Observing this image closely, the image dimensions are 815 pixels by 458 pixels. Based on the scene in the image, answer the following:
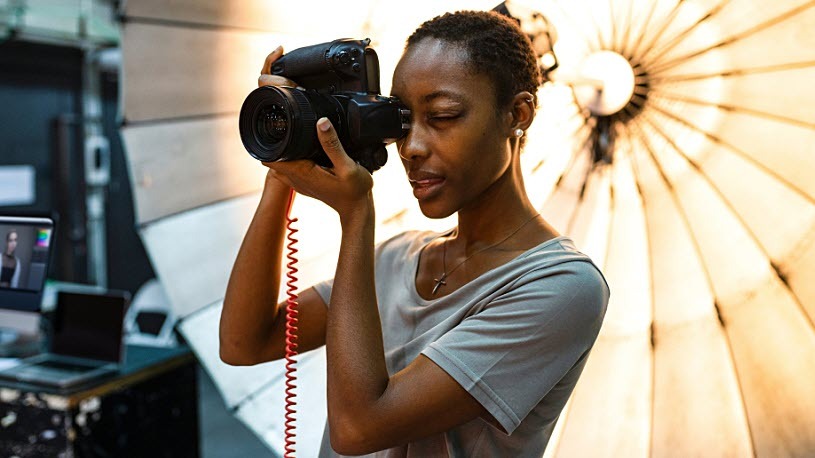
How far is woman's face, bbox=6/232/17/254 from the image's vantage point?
5.27ft

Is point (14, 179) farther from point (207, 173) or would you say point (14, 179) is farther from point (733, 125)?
point (733, 125)

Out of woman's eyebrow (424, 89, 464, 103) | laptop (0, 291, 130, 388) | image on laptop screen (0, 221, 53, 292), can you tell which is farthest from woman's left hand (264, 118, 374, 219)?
laptop (0, 291, 130, 388)

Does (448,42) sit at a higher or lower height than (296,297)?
higher

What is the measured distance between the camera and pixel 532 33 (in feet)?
3.59

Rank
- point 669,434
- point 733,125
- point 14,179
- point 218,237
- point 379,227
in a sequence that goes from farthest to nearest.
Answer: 1. point 14,179
2. point 218,237
3. point 379,227
4. point 669,434
5. point 733,125

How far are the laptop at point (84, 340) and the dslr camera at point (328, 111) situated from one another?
114cm

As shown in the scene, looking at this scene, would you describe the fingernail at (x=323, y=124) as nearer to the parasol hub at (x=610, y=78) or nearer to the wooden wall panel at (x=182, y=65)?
→ the parasol hub at (x=610, y=78)

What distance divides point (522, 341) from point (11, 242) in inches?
50.8

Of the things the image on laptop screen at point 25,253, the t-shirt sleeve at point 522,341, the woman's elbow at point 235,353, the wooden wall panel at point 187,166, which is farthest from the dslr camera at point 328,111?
the image on laptop screen at point 25,253

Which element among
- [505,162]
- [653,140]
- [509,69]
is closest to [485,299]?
[505,162]

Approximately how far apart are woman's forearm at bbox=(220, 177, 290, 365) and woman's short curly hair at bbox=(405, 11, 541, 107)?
0.33 m

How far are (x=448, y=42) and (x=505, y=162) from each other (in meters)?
0.17

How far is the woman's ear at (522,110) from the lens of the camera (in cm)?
94

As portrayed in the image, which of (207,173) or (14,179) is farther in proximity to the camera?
(14,179)
